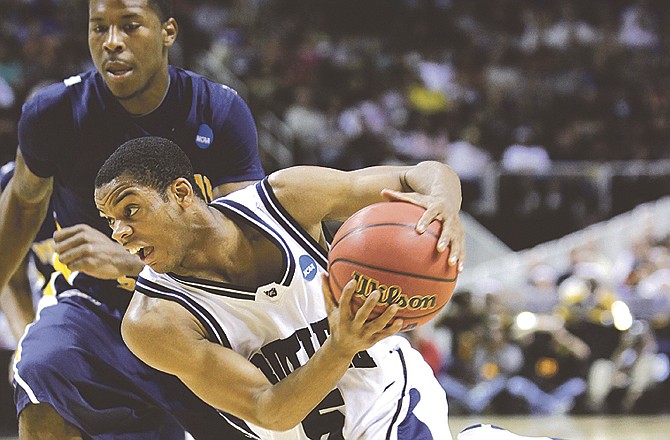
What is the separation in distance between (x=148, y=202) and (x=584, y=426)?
5.33m

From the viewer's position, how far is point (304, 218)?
2977 millimetres

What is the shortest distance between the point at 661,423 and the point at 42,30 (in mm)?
7454

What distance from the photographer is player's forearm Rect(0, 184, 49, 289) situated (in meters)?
3.77

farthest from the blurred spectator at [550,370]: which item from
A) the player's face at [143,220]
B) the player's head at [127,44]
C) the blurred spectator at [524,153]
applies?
the player's face at [143,220]

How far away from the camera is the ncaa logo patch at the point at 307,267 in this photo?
9.65 feet

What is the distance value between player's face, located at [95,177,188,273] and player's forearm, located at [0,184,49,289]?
107cm

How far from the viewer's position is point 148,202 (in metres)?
2.79

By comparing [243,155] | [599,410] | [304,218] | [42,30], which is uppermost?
[304,218]

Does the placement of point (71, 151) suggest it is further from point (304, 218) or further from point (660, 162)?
point (660, 162)

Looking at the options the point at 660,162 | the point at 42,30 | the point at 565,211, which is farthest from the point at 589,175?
the point at 42,30

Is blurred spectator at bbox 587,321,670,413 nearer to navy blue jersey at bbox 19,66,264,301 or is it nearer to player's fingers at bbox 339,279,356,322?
navy blue jersey at bbox 19,66,264,301

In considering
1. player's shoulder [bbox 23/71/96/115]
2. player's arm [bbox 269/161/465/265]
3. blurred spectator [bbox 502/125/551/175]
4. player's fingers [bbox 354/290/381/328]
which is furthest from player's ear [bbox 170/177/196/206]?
blurred spectator [bbox 502/125/551/175]

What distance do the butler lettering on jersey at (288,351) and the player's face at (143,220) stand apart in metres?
0.41

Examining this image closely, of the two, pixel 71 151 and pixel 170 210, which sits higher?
pixel 170 210
